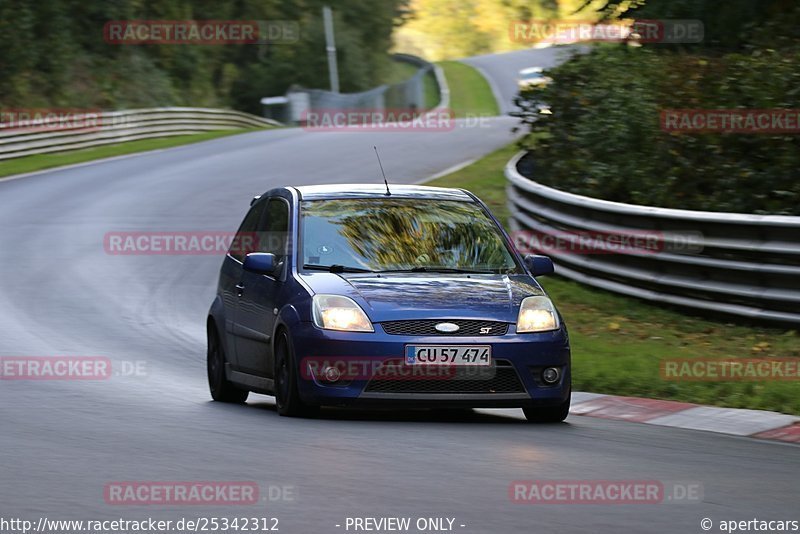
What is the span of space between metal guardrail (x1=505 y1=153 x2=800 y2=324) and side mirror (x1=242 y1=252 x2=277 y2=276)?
17.1ft

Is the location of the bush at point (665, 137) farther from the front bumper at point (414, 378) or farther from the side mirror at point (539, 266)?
the front bumper at point (414, 378)

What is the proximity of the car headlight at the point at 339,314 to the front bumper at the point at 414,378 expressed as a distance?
2.0 inches

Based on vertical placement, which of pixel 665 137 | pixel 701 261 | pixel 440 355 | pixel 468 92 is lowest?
pixel 468 92

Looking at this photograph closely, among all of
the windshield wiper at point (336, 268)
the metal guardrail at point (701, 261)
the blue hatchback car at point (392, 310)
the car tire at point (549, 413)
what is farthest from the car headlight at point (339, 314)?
the metal guardrail at point (701, 261)

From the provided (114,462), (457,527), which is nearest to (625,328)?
(114,462)

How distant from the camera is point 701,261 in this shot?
14.6 metres

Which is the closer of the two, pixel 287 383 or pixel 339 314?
pixel 339 314

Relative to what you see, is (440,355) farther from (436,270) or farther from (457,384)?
(436,270)

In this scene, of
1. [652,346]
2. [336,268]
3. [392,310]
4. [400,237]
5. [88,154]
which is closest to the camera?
[392,310]

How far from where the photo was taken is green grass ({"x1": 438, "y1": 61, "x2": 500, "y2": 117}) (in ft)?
217

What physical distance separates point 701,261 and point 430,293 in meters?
5.46

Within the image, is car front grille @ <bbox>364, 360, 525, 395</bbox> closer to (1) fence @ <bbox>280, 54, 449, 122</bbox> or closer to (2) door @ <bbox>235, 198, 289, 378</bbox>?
(2) door @ <bbox>235, 198, 289, 378</bbox>

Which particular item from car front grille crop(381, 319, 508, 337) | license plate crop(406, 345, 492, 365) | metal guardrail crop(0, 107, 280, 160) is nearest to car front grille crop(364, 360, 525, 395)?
license plate crop(406, 345, 492, 365)

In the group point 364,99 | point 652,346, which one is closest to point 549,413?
point 652,346
